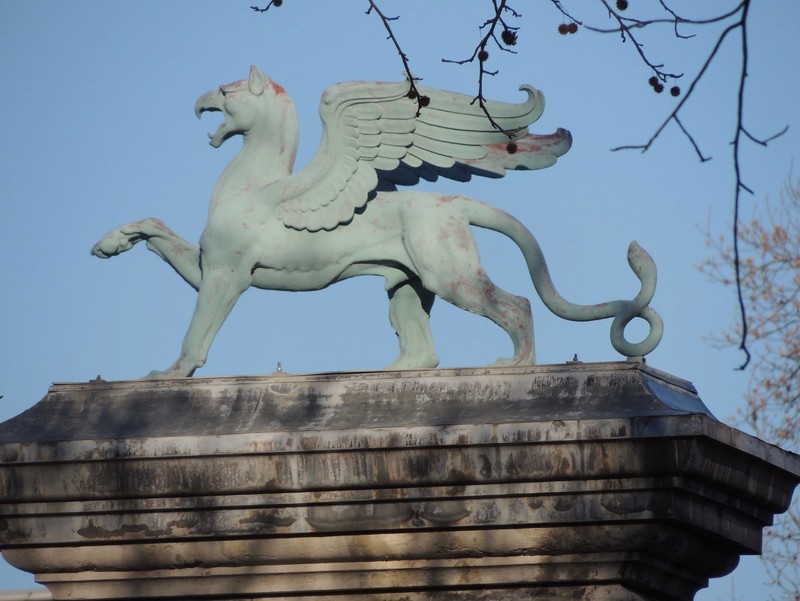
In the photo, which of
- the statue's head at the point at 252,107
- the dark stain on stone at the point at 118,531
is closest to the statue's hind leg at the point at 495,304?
the statue's head at the point at 252,107

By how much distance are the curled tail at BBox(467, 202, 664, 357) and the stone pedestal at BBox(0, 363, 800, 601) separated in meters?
0.25

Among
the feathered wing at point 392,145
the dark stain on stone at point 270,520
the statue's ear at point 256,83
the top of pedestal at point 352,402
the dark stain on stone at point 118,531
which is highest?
the statue's ear at point 256,83

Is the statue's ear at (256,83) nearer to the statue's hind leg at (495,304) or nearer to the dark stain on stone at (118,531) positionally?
the statue's hind leg at (495,304)

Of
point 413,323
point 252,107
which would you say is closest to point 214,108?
point 252,107

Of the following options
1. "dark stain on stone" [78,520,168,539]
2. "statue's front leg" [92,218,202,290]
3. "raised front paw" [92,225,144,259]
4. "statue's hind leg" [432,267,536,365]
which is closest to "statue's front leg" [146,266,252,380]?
"statue's front leg" [92,218,202,290]

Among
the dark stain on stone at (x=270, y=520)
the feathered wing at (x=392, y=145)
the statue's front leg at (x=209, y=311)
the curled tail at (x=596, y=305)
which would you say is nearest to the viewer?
the dark stain on stone at (x=270, y=520)

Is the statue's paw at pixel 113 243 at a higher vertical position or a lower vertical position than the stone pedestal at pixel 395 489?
higher

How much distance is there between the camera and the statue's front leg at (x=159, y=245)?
10289 mm

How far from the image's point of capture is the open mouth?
10391 millimetres

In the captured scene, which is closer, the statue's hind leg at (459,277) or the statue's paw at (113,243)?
the statue's hind leg at (459,277)

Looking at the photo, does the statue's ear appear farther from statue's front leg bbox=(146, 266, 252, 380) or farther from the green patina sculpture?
statue's front leg bbox=(146, 266, 252, 380)

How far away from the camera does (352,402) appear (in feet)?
30.9

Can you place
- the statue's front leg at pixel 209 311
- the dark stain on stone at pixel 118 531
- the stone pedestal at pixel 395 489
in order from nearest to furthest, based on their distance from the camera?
the stone pedestal at pixel 395 489 < the dark stain on stone at pixel 118 531 < the statue's front leg at pixel 209 311

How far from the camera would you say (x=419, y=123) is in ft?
33.7
